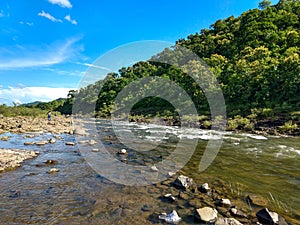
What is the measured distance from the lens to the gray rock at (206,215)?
4.84 metres

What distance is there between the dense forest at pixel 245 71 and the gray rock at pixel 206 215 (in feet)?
80.8

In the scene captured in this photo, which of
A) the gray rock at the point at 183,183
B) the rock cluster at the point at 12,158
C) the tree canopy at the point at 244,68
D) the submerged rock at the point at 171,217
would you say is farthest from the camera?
the tree canopy at the point at 244,68

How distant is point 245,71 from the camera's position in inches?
1581

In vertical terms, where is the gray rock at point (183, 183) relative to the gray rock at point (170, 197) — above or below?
above

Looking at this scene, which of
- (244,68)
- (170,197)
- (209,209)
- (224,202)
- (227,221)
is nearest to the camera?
(227,221)

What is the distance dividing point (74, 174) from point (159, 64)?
89981 mm

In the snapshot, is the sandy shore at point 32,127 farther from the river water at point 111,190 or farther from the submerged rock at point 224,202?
the submerged rock at point 224,202

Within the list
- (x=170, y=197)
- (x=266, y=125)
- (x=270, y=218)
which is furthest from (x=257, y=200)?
(x=266, y=125)

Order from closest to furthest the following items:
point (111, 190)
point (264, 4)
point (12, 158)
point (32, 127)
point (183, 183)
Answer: point (111, 190)
point (183, 183)
point (12, 158)
point (32, 127)
point (264, 4)

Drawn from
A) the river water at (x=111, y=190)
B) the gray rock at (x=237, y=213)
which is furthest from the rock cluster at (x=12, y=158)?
the gray rock at (x=237, y=213)

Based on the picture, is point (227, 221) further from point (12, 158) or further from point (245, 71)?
point (245, 71)

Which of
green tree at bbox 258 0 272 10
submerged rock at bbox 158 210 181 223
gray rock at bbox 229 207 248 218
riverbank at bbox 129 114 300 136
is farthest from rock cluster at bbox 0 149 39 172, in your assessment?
green tree at bbox 258 0 272 10

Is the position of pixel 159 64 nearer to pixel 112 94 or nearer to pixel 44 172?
pixel 112 94

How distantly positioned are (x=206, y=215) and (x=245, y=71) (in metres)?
40.8
